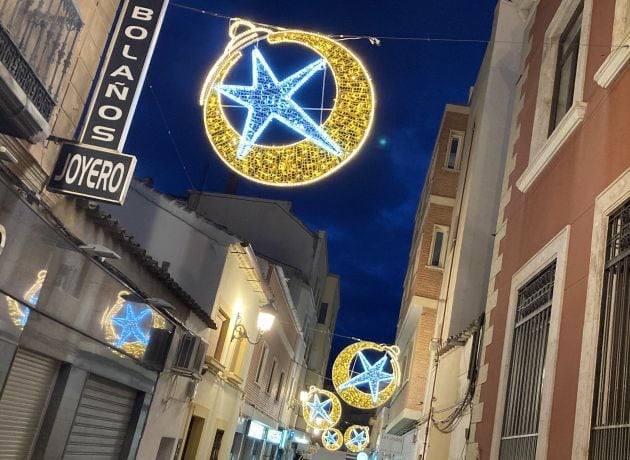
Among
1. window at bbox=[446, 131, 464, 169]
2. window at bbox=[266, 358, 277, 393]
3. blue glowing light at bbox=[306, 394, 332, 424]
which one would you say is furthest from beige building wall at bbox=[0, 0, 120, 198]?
blue glowing light at bbox=[306, 394, 332, 424]

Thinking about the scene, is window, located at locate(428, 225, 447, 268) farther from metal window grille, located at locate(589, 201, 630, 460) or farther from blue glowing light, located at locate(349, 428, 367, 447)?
blue glowing light, located at locate(349, 428, 367, 447)

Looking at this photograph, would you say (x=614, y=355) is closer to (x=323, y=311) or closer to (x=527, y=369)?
(x=527, y=369)

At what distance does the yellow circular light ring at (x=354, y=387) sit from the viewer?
19109 millimetres

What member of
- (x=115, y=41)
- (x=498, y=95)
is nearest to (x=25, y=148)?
(x=115, y=41)

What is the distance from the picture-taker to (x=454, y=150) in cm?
2128

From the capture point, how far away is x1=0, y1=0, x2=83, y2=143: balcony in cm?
620

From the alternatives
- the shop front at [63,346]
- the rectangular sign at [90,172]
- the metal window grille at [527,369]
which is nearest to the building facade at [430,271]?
the shop front at [63,346]

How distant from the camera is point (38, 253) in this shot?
7516 millimetres

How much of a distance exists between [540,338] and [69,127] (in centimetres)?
615

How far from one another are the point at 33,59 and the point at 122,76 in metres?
1.14

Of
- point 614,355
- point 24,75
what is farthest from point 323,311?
point 614,355

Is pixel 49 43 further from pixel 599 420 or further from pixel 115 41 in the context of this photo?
pixel 599 420

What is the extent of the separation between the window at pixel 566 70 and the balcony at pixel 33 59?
615cm

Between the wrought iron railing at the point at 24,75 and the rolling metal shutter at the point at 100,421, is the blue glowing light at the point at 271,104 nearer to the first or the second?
the wrought iron railing at the point at 24,75
